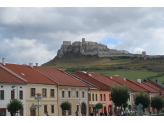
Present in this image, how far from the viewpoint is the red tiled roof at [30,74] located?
46.3m

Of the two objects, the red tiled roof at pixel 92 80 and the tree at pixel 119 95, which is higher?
the red tiled roof at pixel 92 80

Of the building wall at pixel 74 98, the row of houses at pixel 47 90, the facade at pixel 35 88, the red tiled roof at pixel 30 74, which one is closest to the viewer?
the row of houses at pixel 47 90

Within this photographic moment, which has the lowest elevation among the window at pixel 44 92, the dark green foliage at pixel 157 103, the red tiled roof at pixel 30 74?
the dark green foliage at pixel 157 103

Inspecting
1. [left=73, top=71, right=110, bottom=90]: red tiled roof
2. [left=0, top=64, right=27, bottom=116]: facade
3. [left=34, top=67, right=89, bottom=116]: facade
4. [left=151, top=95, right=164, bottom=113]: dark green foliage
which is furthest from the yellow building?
[left=151, top=95, right=164, bottom=113]: dark green foliage

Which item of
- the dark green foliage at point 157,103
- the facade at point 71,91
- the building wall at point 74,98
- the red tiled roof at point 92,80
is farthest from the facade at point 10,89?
the dark green foliage at point 157,103

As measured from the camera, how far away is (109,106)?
66.4 metres

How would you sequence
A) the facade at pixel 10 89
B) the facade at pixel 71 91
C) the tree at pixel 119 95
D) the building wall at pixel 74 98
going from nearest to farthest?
the facade at pixel 10 89 → the building wall at pixel 74 98 → the facade at pixel 71 91 → the tree at pixel 119 95

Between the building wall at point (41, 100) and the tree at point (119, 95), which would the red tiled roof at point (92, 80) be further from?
the building wall at point (41, 100)

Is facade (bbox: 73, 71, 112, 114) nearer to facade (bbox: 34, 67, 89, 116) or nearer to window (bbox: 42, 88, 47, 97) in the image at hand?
facade (bbox: 34, 67, 89, 116)

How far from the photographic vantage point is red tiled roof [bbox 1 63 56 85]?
152 feet

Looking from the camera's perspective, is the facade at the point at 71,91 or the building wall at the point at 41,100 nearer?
the building wall at the point at 41,100
